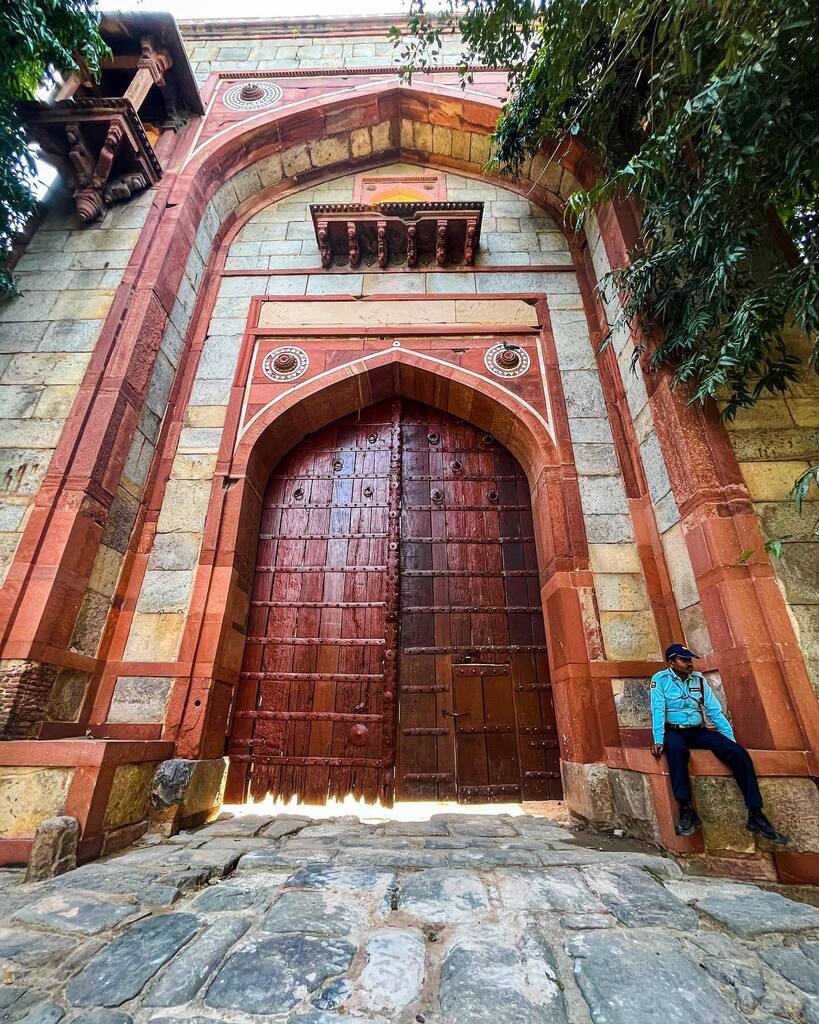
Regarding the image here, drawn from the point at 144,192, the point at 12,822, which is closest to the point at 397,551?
the point at 12,822

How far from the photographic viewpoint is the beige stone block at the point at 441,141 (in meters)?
6.44

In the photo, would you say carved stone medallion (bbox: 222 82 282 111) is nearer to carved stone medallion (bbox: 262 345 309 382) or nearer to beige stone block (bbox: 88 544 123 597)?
carved stone medallion (bbox: 262 345 309 382)

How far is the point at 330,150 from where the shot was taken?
648 cm

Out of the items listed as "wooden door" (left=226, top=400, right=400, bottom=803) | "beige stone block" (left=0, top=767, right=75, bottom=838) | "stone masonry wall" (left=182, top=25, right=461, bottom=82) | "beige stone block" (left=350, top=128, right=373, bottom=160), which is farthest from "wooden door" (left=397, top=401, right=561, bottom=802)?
"stone masonry wall" (left=182, top=25, right=461, bottom=82)

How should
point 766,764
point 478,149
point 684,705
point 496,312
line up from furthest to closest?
point 478,149 → point 496,312 → point 684,705 → point 766,764

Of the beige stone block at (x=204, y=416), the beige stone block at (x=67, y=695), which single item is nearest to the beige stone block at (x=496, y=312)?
the beige stone block at (x=204, y=416)

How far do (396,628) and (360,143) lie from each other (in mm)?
6416

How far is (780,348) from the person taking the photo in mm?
3248

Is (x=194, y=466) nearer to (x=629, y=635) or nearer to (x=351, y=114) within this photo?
(x=629, y=635)

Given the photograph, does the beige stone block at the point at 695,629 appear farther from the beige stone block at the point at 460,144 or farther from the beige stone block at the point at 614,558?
the beige stone block at the point at 460,144

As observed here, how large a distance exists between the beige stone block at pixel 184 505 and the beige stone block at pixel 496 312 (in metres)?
3.21

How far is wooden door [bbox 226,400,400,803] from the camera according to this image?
3.93m

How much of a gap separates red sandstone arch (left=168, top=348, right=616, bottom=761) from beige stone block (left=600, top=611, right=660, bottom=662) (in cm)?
20

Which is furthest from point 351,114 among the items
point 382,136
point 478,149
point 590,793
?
point 590,793
